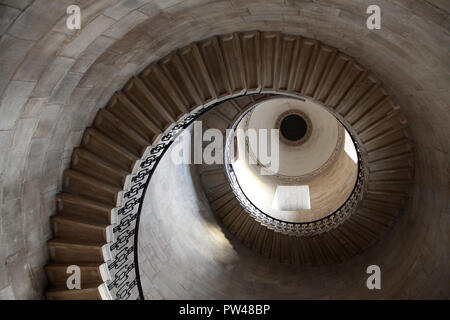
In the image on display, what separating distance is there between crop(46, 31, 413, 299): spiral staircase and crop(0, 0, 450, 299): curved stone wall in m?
0.24

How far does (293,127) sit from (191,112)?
9.24 m

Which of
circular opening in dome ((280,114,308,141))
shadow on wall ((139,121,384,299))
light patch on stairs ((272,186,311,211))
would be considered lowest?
shadow on wall ((139,121,384,299))

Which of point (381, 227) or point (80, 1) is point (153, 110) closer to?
point (80, 1)

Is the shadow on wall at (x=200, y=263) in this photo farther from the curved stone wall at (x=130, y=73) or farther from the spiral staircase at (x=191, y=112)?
the curved stone wall at (x=130, y=73)

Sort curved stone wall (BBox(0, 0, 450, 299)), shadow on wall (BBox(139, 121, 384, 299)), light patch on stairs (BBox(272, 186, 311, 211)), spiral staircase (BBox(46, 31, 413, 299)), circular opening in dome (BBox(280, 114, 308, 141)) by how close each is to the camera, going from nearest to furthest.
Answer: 1. curved stone wall (BBox(0, 0, 450, 299))
2. spiral staircase (BBox(46, 31, 413, 299))
3. shadow on wall (BBox(139, 121, 384, 299))
4. light patch on stairs (BBox(272, 186, 311, 211))
5. circular opening in dome (BBox(280, 114, 308, 141))

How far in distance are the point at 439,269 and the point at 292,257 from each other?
15.6 ft

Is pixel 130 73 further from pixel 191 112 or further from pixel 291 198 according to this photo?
pixel 291 198

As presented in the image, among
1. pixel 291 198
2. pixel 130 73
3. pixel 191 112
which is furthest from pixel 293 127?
pixel 130 73

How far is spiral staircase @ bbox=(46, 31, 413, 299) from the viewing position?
5.33m

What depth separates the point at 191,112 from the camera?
6266 millimetres

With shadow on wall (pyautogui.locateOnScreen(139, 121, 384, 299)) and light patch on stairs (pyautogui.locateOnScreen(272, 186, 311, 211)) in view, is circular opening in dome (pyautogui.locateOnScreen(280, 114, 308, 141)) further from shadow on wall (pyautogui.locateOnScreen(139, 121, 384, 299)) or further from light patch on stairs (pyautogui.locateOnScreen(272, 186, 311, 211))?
shadow on wall (pyautogui.locateOnScreen(139, 121, 384, 299))

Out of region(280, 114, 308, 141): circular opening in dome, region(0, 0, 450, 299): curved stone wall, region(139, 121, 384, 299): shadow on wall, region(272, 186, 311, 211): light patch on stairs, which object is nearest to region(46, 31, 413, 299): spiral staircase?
region(0, 0, 450, 299): curved stone wall
